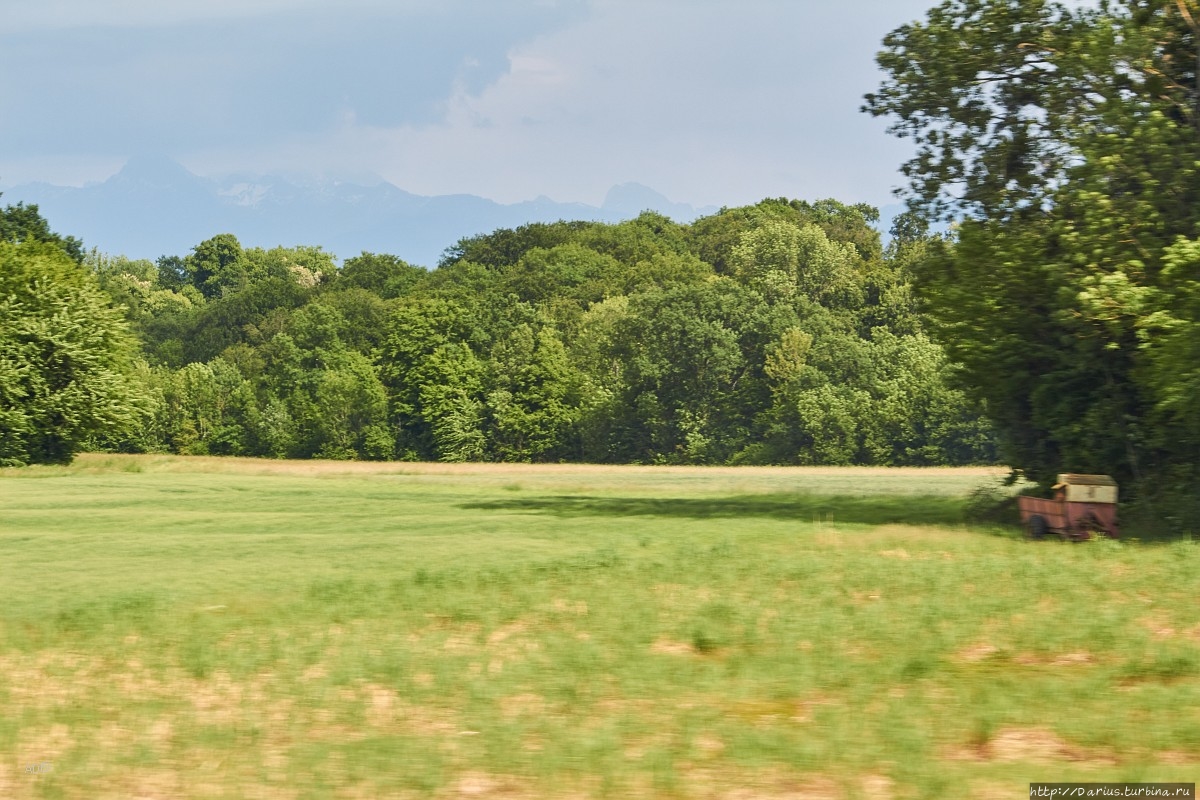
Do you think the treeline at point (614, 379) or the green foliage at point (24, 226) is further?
the treeline at point (614, 379)

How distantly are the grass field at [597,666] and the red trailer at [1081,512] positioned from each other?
5.13 ft

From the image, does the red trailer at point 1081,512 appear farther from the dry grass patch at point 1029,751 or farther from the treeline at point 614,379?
the treeline at point 614,379

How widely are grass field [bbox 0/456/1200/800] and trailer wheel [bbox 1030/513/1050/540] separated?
1585 mm

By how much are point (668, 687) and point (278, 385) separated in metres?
109

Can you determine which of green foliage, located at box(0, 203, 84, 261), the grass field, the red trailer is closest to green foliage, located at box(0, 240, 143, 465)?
green foliage, located at box(0, 203, 84, 261)

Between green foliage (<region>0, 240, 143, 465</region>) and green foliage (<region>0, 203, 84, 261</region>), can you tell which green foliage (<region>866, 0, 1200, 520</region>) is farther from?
green foliage (<region>0, 203, 84, 261</region>)

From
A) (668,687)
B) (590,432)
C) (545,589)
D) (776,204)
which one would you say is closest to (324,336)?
(590,432)

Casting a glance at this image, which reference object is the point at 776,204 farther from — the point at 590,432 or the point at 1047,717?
the point at 1047,717

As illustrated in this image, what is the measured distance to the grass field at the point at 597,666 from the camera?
34.5ft

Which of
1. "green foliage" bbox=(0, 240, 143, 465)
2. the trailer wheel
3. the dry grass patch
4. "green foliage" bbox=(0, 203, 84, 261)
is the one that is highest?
"green foliage" bbox=(0, 203, 84, 261)

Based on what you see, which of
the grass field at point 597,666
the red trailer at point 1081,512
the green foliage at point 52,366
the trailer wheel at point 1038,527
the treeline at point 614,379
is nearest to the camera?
the grass field at point 597,666

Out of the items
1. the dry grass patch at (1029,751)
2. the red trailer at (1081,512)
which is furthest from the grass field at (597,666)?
the red trailer at (1081,512)

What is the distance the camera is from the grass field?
10.5 metres

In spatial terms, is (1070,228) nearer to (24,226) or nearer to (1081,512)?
(1081,512)
